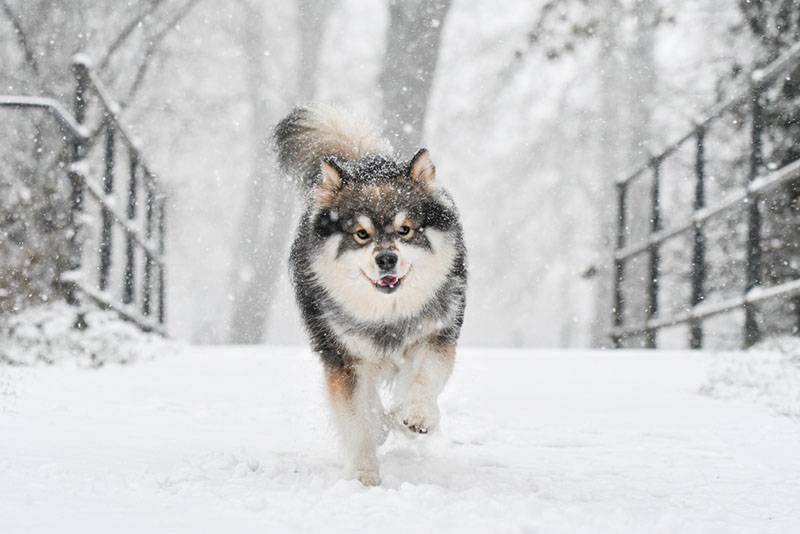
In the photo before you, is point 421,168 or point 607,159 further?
point 607,159

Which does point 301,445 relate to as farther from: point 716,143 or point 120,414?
point 716,143

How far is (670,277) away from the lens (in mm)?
14148

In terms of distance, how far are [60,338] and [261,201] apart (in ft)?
52.5

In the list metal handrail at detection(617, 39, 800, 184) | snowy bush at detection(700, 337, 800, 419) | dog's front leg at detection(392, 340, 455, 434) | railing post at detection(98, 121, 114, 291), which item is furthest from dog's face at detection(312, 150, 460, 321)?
railing post at detection(98, 121, 114, 291)

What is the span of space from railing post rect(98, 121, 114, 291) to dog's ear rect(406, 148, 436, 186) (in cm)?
392

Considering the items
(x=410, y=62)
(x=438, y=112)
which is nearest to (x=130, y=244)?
(x=410, y=62)

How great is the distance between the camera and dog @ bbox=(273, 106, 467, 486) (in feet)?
13.1

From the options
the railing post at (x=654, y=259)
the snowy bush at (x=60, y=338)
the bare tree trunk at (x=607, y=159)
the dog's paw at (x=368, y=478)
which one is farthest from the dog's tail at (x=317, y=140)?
the bare tree trunk at (x=607, y=159)

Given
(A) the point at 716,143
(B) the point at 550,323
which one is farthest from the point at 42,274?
(B) the point at 550,323

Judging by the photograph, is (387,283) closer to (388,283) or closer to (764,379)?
(388,283)

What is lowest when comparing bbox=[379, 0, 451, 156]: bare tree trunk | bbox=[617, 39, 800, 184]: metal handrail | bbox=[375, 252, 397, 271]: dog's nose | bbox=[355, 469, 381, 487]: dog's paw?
bbox=[355, 469, 381, 487]: dog's paw

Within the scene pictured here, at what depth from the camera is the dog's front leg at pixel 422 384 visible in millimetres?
3869

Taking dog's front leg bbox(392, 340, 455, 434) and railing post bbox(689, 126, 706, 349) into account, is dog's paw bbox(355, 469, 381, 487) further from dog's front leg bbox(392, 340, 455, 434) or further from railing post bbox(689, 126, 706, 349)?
railing post bbox(689, 126, 706, 349)

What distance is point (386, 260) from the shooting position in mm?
3945
